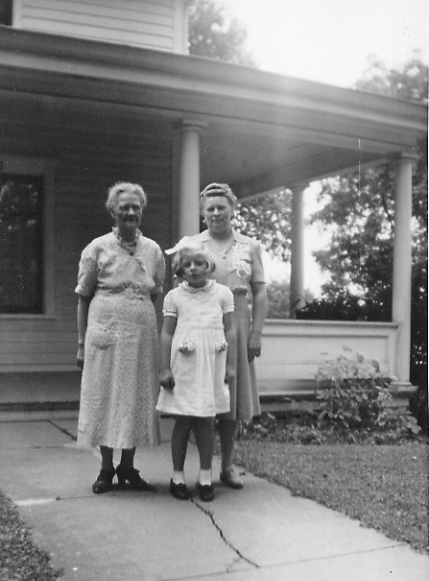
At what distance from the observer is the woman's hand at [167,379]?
3912 millimetres

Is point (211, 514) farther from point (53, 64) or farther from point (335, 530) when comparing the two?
point (53, 64)

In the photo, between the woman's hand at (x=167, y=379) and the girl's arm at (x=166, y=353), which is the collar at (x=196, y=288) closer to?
the girl's arm at (x=166, y=353)

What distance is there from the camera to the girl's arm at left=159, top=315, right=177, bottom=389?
12.9 feet

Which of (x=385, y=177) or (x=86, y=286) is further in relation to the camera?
(x=385, y=177)

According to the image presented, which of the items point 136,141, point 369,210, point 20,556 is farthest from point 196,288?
point 369,210

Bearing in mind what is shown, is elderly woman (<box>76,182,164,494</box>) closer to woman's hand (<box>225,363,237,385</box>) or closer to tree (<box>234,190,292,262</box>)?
woman's hand (<box>225,363,237,385</box>)

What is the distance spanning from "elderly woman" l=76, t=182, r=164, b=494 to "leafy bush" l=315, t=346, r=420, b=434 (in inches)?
132

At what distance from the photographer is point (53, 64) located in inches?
251

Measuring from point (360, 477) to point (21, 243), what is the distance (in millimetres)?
5392

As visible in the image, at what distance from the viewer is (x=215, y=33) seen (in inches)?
1061

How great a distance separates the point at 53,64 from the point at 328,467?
14.0ft

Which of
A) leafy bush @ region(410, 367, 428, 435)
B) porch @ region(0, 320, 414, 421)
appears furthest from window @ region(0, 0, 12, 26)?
leafy bush @ region(410, 367, 428, 435)

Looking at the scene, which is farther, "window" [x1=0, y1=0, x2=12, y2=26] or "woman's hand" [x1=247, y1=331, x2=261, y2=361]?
"window" [x1=0, y1=0, x2=12, y2=26]

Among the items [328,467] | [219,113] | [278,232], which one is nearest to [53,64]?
[219,113]
